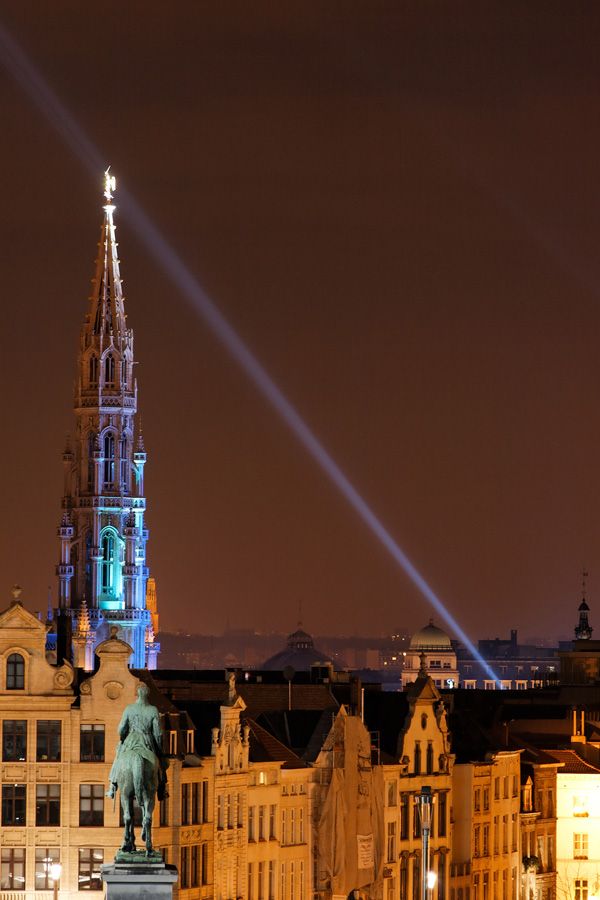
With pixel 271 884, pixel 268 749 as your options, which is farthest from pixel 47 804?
pixel 268 749

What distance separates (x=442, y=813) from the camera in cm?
17062

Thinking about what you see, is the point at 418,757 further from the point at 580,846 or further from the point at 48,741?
the point at 48,741

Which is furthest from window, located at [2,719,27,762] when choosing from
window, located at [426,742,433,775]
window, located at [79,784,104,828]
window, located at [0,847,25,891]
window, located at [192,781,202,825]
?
window, located at [426,742,433,775]

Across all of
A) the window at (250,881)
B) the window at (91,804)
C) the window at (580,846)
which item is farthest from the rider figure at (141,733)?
the window at (580,846)

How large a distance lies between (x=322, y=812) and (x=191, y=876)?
51.9ft

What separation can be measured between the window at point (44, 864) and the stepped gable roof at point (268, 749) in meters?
15.2

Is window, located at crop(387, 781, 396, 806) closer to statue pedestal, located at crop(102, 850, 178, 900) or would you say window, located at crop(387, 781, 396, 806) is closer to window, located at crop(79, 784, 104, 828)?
window, located at crop(79, 784, 104, 828)

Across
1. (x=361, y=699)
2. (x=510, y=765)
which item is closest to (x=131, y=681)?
(x=361, y=699)

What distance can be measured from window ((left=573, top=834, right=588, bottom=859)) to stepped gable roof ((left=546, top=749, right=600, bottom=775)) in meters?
3.57

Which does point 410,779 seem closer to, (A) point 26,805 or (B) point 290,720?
(B) point 290,720

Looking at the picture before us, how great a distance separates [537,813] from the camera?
615ft

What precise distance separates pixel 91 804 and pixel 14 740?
4041 mm

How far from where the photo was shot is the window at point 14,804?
136250 millimetres

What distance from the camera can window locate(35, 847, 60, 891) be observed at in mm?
134875
